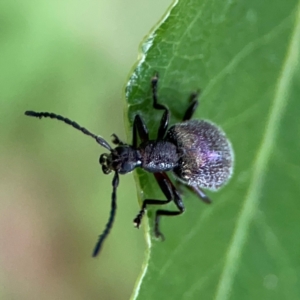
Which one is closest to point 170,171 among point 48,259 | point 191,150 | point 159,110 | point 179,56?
point 191,150

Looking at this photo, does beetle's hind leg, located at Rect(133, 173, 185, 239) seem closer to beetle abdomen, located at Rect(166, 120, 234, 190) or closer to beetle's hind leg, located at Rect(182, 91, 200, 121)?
beetle abdomen, located at Rect(166, 120, 234, 190)

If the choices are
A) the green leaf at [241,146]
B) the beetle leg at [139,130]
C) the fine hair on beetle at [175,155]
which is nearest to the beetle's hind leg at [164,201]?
the fine hair on beetle at [175,155]

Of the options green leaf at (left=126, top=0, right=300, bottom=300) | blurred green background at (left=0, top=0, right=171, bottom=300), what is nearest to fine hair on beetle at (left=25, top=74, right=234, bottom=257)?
green leaf at (left=126, top=0, right=300, bottom=300)

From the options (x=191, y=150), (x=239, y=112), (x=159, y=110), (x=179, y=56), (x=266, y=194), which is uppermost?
(x=179, y=56)

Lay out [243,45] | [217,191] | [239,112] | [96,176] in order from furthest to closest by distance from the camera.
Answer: [96,176] → [217,191] → [239,112] → [243,45]

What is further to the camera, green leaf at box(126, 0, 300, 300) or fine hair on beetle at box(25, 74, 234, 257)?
fine hair on beetle at box(25, 74, 234, 257)

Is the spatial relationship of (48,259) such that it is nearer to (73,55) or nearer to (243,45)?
(73,55)

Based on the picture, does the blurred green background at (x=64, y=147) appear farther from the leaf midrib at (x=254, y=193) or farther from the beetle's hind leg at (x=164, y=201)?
the leaf midrib at (x=254, y=193)
